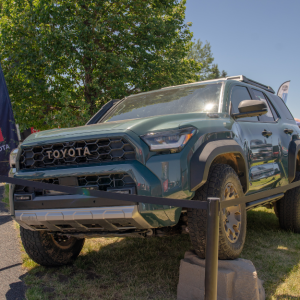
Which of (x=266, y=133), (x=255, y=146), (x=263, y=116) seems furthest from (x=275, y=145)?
(x=255, y=146)

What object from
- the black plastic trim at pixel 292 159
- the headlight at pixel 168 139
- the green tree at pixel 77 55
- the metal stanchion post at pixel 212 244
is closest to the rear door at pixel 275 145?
the black plastic trim at pixel 292 159

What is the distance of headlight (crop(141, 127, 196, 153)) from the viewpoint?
2479 millimetres

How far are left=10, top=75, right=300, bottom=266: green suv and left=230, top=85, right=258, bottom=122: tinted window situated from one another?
2.4 inches

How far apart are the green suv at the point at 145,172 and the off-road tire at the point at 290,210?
126 centimetres

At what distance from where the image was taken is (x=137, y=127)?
2.61m

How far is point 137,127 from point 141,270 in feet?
5.77

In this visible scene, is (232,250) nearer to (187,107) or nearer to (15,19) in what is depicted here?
(187,107)

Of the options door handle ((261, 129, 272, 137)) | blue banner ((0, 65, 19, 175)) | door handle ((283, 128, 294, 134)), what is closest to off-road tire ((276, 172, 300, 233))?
door handle ((283, 128, 294, 134))

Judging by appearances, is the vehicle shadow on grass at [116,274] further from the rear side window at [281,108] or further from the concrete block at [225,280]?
the rear side window at [281,108]

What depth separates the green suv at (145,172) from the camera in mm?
2438

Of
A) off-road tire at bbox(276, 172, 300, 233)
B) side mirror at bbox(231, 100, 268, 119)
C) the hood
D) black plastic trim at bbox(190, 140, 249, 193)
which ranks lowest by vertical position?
off-road tire at bbox(276, 172, 300, 233)

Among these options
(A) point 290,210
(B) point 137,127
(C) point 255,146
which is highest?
(B) point 137,127

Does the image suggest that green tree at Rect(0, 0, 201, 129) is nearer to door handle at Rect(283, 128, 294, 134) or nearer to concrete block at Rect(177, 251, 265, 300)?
door handle at Rect(283, 128, 294, 134)

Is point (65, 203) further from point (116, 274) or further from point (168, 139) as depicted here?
point (116, 274)
